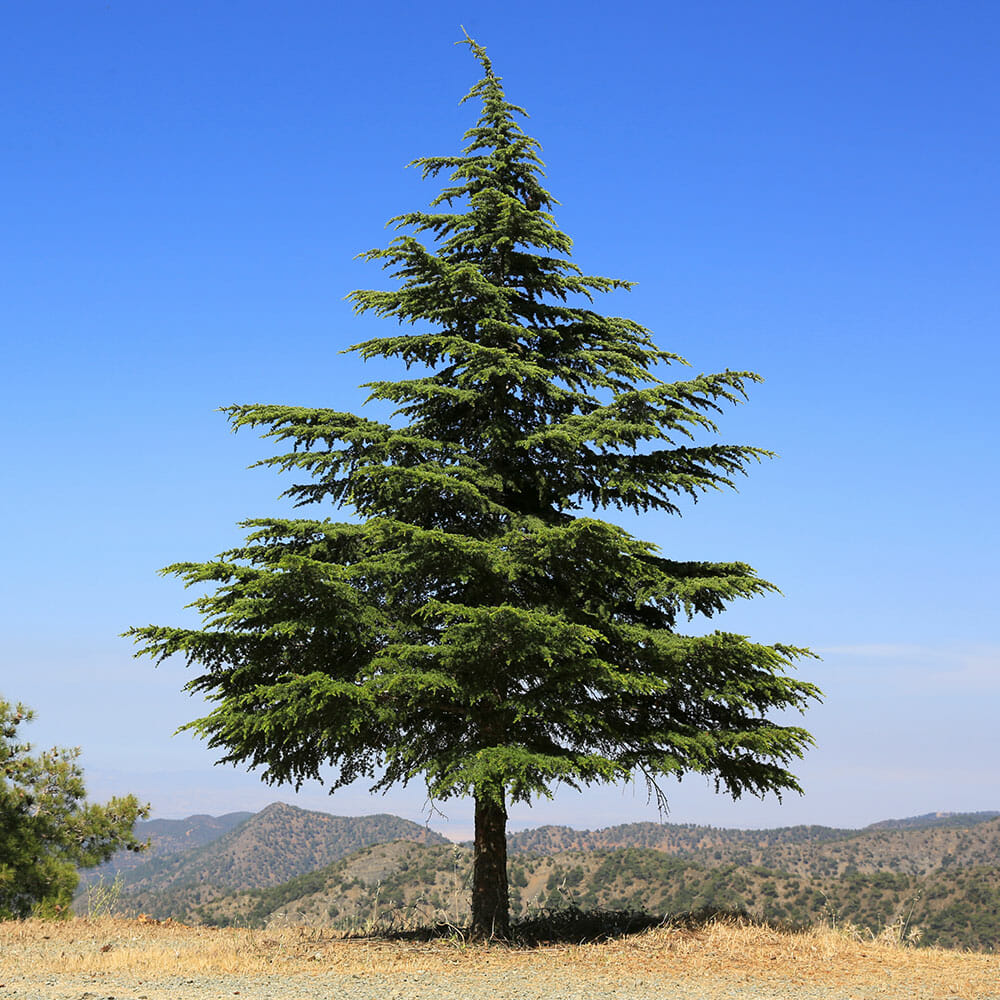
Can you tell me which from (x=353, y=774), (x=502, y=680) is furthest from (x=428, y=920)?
(x=502, y=680)

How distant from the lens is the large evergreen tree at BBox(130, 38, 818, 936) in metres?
13.0

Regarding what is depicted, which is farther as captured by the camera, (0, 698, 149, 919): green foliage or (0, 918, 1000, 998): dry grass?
(0, 698, 149, 919): green foliage

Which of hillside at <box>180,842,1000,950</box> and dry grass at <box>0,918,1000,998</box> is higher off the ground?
dry grass at <box>0,918,1000,998</box>

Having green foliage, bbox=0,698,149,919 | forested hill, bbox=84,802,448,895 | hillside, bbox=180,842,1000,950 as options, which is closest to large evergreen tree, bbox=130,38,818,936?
green foliage, bbox=0,698,149,919

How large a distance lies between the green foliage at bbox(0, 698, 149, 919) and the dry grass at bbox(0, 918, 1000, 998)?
4.01 metres

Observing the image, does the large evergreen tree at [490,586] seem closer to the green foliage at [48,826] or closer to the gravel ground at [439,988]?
the gravel ground at [439,988]

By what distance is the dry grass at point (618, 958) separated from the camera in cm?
1163

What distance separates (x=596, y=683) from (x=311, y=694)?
4.24 meters

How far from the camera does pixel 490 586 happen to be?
14664mm

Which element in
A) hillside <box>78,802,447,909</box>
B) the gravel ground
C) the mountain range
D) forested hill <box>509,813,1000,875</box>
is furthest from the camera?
hillside <box>78,802,447,909</box>

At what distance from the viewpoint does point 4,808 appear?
19.3m

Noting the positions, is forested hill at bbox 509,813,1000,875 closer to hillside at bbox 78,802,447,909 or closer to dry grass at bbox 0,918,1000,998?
hillside at bbox 78,802,447,909

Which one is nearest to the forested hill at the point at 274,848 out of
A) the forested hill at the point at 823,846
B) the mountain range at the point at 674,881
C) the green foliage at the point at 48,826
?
the mountain range at the point at 674,881

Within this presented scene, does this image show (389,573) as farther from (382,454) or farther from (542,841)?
(542,841)
